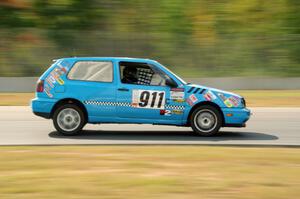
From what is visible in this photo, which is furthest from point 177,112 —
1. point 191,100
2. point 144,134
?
point 144,134

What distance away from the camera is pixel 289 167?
8766mm

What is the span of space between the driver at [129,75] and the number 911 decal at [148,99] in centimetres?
26

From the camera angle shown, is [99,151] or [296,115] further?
[296,115]

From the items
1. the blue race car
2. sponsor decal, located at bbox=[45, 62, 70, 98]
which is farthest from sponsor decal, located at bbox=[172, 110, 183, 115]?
sponsor decal, located at bbox=[45, 62, 70, 98]

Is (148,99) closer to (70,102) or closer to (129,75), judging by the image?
(129,75)

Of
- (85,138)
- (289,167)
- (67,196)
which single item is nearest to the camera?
(67,196)

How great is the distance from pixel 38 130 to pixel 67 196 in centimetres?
711

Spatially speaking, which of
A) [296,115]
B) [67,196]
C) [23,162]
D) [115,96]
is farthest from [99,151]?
[296,115]

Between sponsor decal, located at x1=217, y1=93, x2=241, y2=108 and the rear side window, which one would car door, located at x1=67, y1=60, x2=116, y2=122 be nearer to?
the rear side window

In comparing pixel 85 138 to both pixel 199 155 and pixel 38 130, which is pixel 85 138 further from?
pixel 199 155

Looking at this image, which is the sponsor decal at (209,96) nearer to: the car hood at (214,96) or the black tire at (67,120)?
the car hood at (214,96)

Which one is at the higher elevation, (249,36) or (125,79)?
(249,36)

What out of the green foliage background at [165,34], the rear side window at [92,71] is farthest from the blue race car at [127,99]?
the green foliage background at [165,34]

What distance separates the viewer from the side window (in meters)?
12.7
